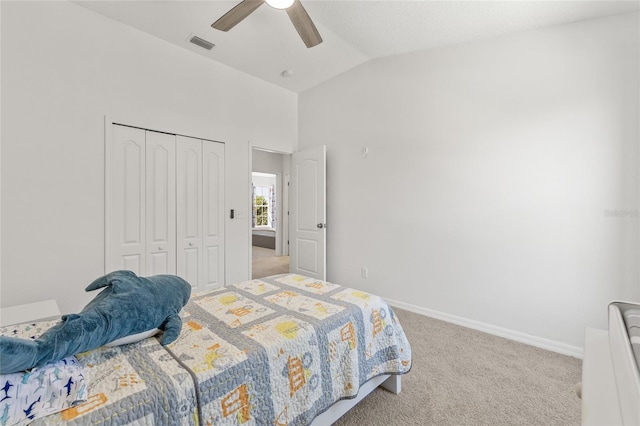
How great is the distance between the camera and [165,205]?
307 cm

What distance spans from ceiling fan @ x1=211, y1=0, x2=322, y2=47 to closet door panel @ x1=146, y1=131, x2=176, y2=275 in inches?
57.3

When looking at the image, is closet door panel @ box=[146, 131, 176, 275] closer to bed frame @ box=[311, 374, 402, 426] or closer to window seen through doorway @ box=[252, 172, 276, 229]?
bed frame @ box=[311, 374, 402, 426]

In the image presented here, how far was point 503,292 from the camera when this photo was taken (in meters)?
2.68

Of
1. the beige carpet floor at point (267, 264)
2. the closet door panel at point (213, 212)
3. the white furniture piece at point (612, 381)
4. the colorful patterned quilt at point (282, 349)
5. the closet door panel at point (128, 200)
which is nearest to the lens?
the white furniture piece at point (612, 381)

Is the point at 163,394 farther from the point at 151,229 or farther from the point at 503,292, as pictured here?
the point at 503,292

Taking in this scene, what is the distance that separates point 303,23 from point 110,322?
2.20 metres

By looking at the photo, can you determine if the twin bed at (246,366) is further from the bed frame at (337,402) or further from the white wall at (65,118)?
the white wall at (65,118)

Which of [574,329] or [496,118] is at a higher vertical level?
[496,118]

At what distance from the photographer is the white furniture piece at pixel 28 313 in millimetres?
1753

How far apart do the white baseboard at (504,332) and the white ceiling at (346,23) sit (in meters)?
2.65

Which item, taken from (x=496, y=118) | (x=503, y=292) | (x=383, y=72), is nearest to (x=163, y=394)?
(x=503, y=292)

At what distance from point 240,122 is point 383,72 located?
1907mm

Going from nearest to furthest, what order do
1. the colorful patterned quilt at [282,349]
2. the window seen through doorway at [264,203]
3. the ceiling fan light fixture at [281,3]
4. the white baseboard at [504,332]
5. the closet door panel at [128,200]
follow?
the colorful patterned quilt at [282,349], the ceiling fan light fixture at [281,3], the white baseboard at [504,332], the closet door panel at [128,200], the window seen through doorway at [264,203]

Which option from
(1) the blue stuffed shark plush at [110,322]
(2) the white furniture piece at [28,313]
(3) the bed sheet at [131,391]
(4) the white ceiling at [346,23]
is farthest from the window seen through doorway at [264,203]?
(3) the bed sheet at [131,391]
